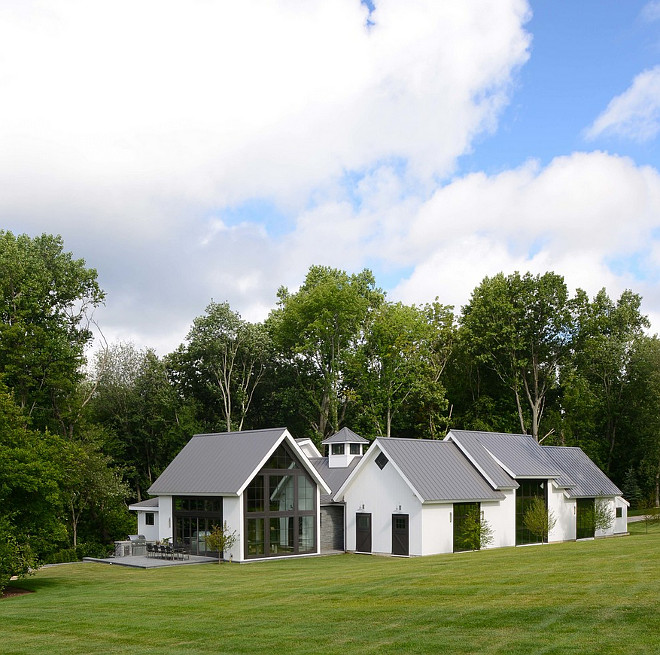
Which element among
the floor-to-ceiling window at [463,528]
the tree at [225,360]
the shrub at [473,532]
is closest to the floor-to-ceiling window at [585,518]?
the shrub at [473,532]

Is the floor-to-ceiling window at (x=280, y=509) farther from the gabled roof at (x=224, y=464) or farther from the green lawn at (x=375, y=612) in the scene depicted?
the green lawn at (x=375, y=612)

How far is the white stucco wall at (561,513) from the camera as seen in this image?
4138 centimetres

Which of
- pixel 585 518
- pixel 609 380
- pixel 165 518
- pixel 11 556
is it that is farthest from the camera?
pixel 609 380

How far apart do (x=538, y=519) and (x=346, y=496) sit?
955 cm

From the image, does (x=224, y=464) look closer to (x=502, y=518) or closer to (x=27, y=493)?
(x=27, y=493)

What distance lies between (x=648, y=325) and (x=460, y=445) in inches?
1334

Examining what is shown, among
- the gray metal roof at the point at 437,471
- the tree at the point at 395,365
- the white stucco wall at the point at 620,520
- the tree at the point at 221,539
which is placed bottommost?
the white stucco wall at the point at 620,520

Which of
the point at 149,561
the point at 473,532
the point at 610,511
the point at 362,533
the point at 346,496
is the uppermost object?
the point at 346,496

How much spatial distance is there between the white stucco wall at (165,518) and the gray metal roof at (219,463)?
0.51 m

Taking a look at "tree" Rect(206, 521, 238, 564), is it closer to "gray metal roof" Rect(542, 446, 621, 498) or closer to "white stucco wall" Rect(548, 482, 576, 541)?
"white stucco wall" Rect(548, 482, 576, 541)

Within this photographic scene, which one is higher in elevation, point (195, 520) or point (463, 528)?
point (195, 520)

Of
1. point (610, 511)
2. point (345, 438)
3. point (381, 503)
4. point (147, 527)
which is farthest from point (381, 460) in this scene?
point (610, 511)

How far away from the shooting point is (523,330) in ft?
181

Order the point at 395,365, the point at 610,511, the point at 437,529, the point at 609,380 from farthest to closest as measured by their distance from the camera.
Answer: the point at 609,380 < the point at 395,365 < the point at 610,511 < the point at 437,529
